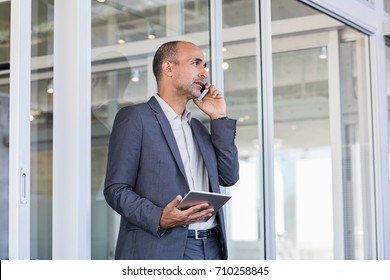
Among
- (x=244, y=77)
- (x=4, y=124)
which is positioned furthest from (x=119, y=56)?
(x=244, y=77)

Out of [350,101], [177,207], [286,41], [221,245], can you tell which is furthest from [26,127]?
[350,101]

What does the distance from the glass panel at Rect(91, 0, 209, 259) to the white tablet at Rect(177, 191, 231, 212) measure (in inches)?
25.6

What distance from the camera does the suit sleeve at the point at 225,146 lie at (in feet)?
11.9

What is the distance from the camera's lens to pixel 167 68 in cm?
360

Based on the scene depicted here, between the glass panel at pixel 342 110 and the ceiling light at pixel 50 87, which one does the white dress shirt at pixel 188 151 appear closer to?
the ceiling light at pixel 50 87

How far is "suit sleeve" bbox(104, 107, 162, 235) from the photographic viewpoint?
3.25 metres

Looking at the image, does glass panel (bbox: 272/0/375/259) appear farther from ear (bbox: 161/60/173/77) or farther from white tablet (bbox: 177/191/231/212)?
white tablet (bbox: 177/191/231/212)

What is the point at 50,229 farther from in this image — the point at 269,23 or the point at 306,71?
the point at 306,71

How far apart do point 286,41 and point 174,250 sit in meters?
2.69

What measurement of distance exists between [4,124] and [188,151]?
76 cm

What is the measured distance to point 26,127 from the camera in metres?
3.37

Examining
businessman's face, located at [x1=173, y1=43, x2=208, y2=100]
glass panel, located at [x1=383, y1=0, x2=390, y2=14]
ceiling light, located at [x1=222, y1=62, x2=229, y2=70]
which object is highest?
glass panel, located at [x1=383, y1=0, x2=390, y2=14]

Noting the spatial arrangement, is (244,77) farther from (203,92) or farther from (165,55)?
(165,55)

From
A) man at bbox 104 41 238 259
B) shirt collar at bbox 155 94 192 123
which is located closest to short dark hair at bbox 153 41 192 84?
man at bbox 104 41 238 259
